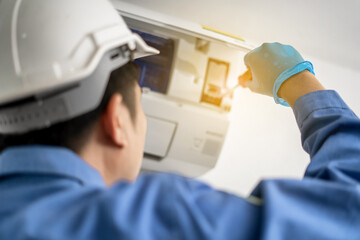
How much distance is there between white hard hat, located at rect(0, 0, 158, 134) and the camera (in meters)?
0.58

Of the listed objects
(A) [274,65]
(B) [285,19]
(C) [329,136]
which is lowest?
(C) [329,136]

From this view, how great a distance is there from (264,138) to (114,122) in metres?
0.85

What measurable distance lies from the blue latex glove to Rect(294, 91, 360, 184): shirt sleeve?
0.13m

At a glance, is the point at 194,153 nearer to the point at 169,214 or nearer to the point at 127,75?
the point at 127,75

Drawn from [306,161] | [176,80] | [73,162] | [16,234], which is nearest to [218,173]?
[306,161]

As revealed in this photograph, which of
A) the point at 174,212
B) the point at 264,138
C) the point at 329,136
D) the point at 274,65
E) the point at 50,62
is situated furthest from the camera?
the point at 264,138

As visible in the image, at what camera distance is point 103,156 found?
64 centimetres

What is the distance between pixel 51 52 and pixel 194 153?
703mm

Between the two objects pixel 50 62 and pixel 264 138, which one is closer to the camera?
pixel 50 62

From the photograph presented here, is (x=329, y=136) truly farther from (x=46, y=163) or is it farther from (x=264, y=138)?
(x=46, y=163)

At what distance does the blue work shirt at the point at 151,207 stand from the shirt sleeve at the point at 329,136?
0.12 feet

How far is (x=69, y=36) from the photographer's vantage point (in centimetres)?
61

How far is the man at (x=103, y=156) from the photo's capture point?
45 cm

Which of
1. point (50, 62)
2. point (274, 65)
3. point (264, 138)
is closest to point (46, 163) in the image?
point (50, 62)
